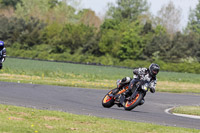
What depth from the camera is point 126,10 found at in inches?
4094

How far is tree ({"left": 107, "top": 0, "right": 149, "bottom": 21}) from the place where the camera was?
104 meters

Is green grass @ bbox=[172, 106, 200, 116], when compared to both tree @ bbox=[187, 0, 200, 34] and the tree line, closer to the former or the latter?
the tree line

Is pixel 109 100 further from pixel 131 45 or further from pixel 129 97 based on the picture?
pixel 131 45

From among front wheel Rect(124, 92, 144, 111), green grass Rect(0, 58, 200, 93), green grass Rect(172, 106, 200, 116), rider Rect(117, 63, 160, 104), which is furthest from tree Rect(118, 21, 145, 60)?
rider Rect(117, 63, 160, 104)

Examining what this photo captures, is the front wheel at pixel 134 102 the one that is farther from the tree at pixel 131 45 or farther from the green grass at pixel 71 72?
the tree at pixel 131 45

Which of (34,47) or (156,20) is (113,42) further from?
(156,20)

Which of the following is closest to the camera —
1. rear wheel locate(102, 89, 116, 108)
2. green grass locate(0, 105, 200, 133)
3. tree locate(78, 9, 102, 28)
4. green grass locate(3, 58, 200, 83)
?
green grass locate(0, 105, 200, 133)

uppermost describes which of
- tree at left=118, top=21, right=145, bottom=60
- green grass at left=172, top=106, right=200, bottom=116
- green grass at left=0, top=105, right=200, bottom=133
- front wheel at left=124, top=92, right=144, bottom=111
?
tree at left=118, top=21, right=145, bottom=60

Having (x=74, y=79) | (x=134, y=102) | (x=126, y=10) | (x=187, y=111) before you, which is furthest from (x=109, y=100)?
(x=126, y=10)

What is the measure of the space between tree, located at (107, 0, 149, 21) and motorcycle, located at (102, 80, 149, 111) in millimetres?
88172

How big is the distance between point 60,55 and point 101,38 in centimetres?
917

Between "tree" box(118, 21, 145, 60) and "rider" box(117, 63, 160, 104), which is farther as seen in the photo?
"tree" box(118, 21, 145, 60)

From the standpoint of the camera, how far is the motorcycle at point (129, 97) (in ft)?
45.5

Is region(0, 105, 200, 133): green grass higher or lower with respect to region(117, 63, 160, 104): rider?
lower
